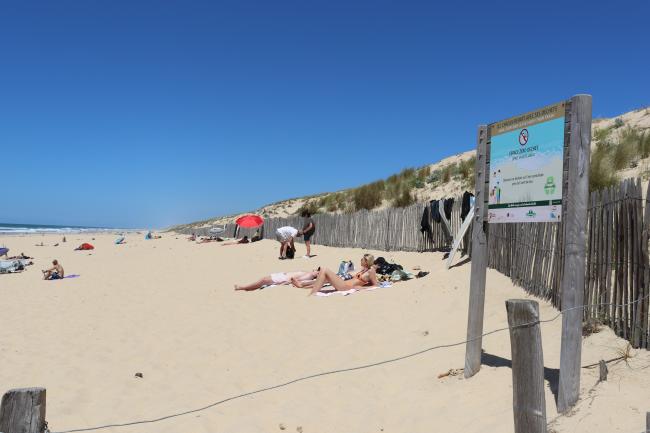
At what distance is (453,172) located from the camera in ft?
70.5

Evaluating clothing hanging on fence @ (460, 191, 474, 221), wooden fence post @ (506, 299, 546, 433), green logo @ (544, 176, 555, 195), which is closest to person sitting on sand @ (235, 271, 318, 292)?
clothing hanging on fence @ (460, 191, 474, 221)

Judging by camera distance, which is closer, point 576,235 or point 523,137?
point 576,235

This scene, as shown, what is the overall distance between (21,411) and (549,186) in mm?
3547

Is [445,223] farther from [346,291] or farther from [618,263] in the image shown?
[618,263]

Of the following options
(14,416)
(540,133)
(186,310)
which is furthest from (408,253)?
(14,416)

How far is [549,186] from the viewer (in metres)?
3.70

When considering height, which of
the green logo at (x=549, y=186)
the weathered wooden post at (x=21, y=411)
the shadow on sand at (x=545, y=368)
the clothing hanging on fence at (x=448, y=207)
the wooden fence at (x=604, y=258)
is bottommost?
the shadow on sand at (x=545, y=368)

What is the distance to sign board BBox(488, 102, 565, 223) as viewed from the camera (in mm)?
3662

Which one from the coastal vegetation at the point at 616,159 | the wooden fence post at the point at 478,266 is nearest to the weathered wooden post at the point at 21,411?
the wooden fence post at the point at 478,266

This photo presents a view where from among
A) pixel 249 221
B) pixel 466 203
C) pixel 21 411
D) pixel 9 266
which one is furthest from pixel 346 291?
pixel 249 221

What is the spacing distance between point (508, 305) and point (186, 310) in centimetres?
685

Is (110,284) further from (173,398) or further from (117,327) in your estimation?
(173,398)

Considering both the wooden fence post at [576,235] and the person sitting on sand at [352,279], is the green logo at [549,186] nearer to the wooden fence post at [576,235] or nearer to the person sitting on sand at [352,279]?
the wooden fence post at [576,235]

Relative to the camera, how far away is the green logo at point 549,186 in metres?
3.67
